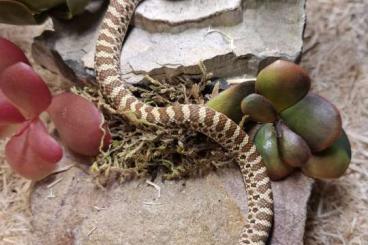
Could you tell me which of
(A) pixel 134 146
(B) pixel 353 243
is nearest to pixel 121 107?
(A) pixel 134 146

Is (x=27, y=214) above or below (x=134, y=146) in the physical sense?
below

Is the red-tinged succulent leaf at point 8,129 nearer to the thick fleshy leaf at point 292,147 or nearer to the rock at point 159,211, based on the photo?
the rock at point 159,211

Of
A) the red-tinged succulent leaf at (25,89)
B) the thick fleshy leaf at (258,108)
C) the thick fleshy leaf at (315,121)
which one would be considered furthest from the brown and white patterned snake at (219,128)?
the red-tinged succulent leaf at (25,89)

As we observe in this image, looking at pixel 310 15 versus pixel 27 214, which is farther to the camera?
pixel 310 15

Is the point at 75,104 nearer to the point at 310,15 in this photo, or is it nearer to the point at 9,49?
the point at 9,49

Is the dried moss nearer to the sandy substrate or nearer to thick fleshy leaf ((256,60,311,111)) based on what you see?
thick fleshy leaf ((256,60,311,111))

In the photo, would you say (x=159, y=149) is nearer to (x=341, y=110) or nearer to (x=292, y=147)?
(x=292, y=147)

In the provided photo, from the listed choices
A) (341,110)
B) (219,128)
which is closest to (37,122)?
(219,128)
